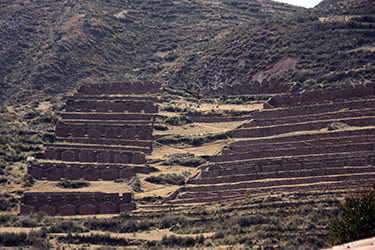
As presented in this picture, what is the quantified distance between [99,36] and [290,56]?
29691 mm

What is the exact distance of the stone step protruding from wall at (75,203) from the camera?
186 ft

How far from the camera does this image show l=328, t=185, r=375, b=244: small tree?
1492 inches

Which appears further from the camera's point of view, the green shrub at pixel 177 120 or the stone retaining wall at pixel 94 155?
the green shrub at pixel 177 120

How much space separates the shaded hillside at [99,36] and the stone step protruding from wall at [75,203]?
37936mm

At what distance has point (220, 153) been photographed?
61.9 m

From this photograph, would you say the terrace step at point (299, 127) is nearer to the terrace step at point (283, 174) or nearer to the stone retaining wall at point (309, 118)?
the stone retaining wall at point (309, 118)

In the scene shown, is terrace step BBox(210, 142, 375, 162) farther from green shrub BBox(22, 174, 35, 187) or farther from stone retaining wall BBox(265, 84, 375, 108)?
green shrub BBox(22, 174, 35, 187)

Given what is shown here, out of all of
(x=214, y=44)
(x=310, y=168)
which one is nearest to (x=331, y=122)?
(x=310, y=168)

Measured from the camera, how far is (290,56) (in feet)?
297

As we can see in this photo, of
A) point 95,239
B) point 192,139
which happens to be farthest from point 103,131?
point 95,239

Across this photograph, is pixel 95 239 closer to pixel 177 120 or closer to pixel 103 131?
pixel 103 131

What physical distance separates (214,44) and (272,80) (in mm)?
18282

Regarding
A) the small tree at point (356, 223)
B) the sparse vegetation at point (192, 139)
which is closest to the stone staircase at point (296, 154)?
the sparse vegetation at point (192, 139)

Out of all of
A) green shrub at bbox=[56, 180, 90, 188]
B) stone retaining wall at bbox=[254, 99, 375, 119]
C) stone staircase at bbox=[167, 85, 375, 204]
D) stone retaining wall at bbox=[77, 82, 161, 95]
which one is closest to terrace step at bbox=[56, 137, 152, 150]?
stone staircase at bbox=[167, 85, 375, 204]
